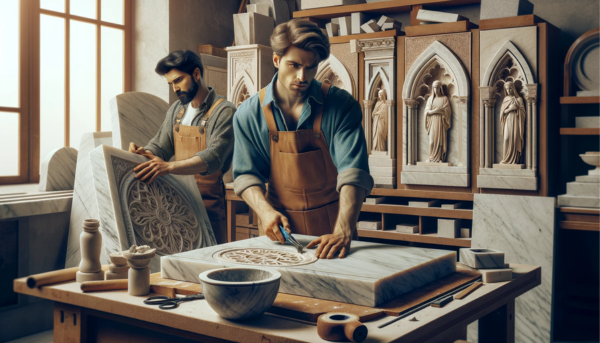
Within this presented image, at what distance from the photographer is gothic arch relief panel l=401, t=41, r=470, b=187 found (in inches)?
163

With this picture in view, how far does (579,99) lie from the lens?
3854mm

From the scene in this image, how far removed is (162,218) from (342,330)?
4.83 ft

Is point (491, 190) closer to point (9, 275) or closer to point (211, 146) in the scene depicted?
point (211, 146)

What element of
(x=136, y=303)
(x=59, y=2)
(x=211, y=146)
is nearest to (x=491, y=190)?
(x=211, y=146)

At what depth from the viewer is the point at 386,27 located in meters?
4.57

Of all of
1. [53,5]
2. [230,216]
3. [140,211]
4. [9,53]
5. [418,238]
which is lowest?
[418,238]

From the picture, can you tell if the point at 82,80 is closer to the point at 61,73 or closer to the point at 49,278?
the point at 61,73

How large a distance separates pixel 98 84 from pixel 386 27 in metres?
2.61

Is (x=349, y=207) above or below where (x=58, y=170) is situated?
below

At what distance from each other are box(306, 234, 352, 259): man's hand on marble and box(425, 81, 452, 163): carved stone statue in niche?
8.54 ft

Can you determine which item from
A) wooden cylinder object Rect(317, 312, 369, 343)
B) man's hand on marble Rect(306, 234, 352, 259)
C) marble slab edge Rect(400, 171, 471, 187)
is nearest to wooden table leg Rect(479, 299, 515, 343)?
man's hand on marble Rect(306, 234, 352, 259)

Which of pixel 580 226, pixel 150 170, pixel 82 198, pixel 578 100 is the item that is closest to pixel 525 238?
pixel 580 226

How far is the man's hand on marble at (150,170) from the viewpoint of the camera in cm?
250

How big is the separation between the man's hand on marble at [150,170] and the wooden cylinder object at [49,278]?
2.56 feet
